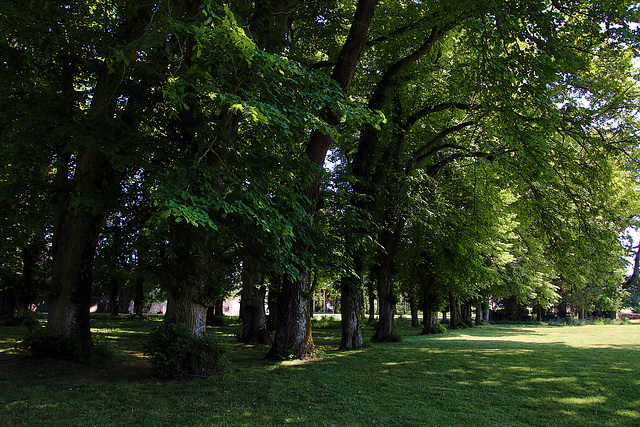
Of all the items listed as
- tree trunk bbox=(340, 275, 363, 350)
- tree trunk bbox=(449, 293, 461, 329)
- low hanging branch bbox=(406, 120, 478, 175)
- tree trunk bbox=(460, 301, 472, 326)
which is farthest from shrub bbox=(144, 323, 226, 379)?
tree trunk bbox=(460, 301, 472, 326)

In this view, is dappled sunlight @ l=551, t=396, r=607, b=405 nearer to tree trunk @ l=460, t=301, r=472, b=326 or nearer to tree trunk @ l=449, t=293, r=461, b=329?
tree trunk @ l=449, t=293, r=461, b=329

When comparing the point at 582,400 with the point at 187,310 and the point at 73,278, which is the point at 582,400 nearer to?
the point at 187,310

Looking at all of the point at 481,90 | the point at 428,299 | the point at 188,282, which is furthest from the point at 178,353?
the point at 428,299

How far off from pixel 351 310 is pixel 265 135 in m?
8.18

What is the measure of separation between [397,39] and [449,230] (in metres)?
7.32

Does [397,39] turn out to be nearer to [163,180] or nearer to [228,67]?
[228,67]

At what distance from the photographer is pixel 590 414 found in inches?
238

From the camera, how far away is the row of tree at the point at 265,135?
24.4ft

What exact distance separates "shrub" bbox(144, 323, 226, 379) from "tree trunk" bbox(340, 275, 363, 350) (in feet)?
21.6

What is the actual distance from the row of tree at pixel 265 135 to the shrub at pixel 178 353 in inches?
13.7

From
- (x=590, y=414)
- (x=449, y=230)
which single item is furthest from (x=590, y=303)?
(x=590, y=414)

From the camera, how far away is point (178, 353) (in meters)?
8.24

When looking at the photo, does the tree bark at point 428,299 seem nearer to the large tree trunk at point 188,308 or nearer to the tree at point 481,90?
the tree at point 481,90

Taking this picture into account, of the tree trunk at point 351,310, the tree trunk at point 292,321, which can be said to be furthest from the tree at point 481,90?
the tree trunk at point 292,321
